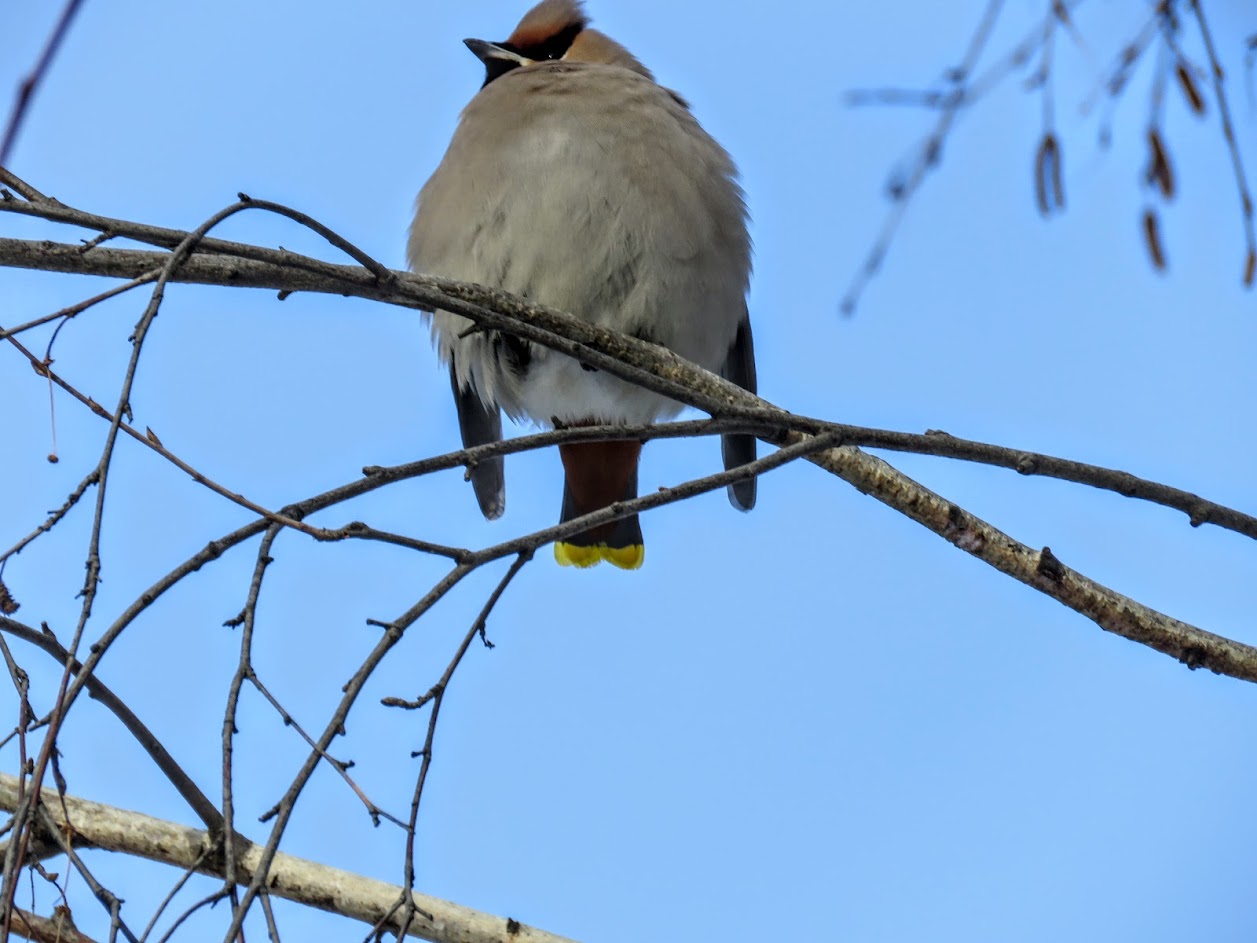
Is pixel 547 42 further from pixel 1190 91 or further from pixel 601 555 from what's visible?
pixel 1190 91

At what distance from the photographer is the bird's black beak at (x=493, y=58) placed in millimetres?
4395

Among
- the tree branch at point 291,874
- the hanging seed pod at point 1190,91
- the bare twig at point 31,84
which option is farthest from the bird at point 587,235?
the bare twig at point 31,84

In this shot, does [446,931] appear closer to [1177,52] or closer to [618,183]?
[1177,52]

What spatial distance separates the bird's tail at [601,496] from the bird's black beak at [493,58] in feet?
3.79

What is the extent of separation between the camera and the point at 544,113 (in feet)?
11.7

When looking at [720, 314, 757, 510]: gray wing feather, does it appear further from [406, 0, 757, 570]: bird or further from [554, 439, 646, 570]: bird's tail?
[554, 439, 646, 570]: bird's tail

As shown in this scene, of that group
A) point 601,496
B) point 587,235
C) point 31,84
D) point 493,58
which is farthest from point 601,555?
point 31,84

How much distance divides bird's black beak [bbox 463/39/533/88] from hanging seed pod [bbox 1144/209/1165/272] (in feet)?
8.64

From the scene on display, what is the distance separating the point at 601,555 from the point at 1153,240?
7.93 ft

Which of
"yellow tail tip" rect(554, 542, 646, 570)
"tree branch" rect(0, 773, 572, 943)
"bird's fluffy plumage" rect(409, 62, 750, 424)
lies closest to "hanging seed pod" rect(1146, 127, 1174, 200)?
"tree branch" rect(0, 773, 572, 943)

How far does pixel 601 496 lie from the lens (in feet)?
13.3

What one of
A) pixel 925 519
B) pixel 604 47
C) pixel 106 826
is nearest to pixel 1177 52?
pixel 925 519

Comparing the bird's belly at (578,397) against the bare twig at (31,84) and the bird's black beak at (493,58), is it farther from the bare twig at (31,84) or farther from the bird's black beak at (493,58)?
the bare twig at (31,84)

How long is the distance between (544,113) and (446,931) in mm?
2005
